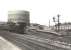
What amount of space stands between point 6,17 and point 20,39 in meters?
0.71

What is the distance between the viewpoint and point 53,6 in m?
2.99

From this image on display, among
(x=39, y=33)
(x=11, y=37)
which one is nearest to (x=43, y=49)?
(x=39, y=33)

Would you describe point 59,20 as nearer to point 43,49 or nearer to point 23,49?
point 43,49

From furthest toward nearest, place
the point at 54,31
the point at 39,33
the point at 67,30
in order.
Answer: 1. the point at 39,33
2. the point at 54,31
3. the point at 67,30

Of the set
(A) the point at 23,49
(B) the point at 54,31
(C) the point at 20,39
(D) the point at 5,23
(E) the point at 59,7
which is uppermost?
(E) the point at 59,7

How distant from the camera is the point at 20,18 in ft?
10.0

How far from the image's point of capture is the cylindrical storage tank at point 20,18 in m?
3.03

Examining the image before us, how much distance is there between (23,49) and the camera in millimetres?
2986

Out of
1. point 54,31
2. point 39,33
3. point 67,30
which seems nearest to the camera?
point 67,30

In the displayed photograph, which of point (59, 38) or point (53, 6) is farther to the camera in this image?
point (53, 6)

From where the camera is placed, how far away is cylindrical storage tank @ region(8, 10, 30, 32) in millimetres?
3034

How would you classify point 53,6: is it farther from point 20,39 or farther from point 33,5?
point 20,39

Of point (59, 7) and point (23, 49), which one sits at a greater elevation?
point (59, 7)

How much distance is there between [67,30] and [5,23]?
1.63m
